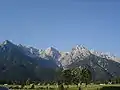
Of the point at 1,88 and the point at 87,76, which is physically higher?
the point at 87,76

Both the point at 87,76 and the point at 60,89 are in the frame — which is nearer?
the point at 60,89

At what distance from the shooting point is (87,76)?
655 feet

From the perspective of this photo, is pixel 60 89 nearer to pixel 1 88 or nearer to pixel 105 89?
pixel 105 89

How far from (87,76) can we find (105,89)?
101m

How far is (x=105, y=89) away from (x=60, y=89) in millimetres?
17482

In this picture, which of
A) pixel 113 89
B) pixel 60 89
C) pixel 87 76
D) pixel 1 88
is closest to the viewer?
pixel 1 88

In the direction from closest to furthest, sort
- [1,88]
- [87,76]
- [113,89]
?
[1,88] → [113,89] → [87,76]

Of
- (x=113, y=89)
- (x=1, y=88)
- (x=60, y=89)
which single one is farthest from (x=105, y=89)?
(x=1, y=88)

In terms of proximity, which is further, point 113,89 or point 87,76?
point 87,76

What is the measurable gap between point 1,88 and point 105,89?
72.9 m

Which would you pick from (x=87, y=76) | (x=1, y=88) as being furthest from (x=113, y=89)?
(x=87, y=76)

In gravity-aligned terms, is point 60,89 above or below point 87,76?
below

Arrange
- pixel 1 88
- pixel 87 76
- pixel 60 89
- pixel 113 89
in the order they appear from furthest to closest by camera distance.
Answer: pixel 87 76
pixel 113 89
pixel 60 89
pixel 1 88

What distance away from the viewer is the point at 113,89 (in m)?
98.1
